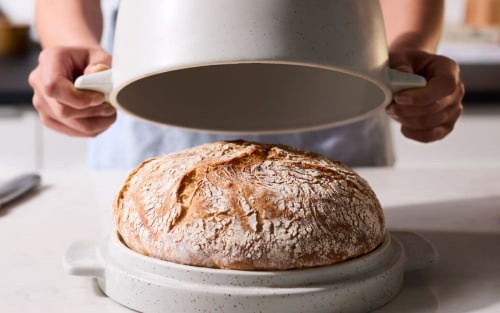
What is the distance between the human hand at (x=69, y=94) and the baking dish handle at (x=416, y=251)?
342 millimetres

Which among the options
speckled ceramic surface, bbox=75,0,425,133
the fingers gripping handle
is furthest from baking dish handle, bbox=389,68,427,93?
the fingers gripping handle

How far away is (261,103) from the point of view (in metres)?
0.85

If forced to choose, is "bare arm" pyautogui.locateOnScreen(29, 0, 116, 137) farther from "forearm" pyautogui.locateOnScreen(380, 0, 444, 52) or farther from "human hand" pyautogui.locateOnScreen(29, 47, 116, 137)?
"forearm" pyautogui.locateOnScreen(380, 0, 444, 52)

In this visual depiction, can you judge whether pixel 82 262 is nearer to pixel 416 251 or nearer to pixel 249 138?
pixel 416 251

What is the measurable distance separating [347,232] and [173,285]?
0.16 m

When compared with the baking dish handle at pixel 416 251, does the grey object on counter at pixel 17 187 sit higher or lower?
lower

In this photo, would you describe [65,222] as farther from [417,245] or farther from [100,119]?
[417,245]

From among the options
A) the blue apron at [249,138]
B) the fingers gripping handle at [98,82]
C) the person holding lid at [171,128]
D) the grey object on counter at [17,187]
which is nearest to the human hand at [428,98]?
the person holding lid at [171,128]

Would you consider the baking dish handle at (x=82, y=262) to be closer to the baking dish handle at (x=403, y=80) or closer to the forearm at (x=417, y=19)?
the baking dish handle at (x=403, y=80)

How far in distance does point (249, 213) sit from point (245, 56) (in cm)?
13

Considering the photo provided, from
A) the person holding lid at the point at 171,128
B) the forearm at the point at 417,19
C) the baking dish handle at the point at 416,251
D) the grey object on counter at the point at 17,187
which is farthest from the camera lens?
the forearm at the point at 417,19

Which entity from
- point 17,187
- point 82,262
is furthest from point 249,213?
point 17,187

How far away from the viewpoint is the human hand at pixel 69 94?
79cm

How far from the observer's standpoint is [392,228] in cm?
92
